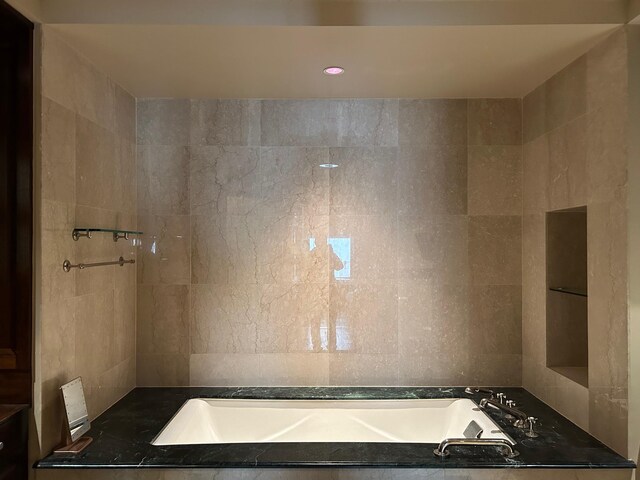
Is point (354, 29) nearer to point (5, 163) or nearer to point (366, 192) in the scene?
point (366, 192)

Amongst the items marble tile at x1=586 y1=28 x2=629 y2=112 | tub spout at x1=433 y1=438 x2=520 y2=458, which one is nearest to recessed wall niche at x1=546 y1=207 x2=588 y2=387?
marble tile at x1=586 y1=28 x2=629 y2=112

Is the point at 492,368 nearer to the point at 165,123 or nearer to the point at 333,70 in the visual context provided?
the point at 333,70

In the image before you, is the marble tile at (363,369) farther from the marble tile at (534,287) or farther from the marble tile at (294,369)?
the marble tile at (534,287)

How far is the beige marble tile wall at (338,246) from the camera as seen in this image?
2.86 metres

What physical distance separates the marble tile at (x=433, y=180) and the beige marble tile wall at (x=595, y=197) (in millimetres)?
420

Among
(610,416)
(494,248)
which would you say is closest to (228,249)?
(494,248)

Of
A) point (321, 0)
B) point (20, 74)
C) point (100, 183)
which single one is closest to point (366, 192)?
point (321, 0)

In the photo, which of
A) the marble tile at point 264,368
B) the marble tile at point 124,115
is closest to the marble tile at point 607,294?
the marble tile at point 264,368

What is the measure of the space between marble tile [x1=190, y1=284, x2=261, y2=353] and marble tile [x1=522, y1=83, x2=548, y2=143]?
1.80 m

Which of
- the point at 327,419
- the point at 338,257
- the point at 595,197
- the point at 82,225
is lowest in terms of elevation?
the point at 327,419

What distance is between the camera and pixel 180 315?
9.41 feet

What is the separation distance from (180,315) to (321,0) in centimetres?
188

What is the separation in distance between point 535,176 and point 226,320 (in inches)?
76.0

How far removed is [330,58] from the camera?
88.0 inches
